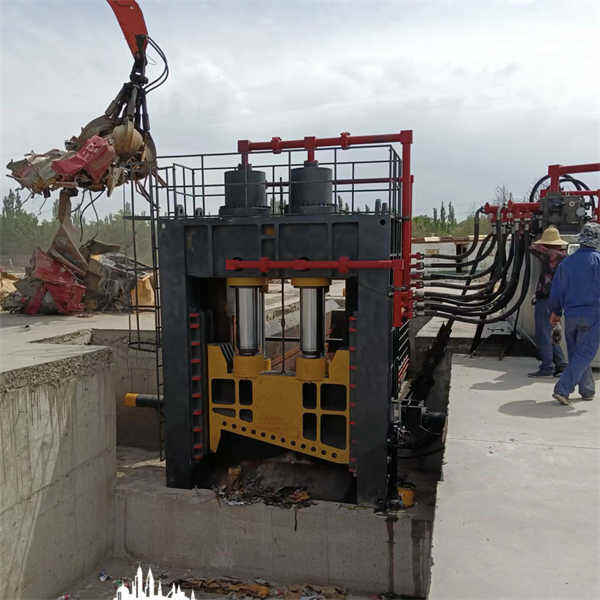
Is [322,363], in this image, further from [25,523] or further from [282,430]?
[25,523]

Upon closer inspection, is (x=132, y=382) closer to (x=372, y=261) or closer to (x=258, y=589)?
(x=258, y=589)

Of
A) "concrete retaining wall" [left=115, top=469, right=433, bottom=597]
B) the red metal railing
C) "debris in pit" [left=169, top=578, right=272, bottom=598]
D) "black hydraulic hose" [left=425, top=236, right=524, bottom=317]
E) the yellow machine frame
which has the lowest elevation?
"debris in pit" [left=169, top=578, right=272, bottom=598]

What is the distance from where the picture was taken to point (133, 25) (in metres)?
12.3

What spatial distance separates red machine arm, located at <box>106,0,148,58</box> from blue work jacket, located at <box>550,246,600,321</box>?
10.1m

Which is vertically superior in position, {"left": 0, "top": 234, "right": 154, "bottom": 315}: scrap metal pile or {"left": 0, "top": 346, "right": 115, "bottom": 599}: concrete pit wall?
{"left": 0, "top": 234, "right": 154, "bottom": 315}: scrap metal pile

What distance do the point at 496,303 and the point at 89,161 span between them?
28.6 feet

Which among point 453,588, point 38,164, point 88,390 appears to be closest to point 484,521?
point 453,588

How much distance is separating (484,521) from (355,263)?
333 cm

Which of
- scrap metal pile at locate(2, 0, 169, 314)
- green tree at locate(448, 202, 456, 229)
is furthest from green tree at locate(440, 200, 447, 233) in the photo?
scrap metal pile at locate(2, 0, 169, 314)

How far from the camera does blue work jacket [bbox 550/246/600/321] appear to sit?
229 inches

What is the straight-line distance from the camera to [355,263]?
21.0ft

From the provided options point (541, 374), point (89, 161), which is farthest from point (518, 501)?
point (89, 161)

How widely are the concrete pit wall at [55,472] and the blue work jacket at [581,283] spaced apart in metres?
5.69

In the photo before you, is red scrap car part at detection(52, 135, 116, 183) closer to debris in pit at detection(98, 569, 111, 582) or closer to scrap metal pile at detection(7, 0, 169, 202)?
scrap metal pile at detection(7, 0, 169, 202)
